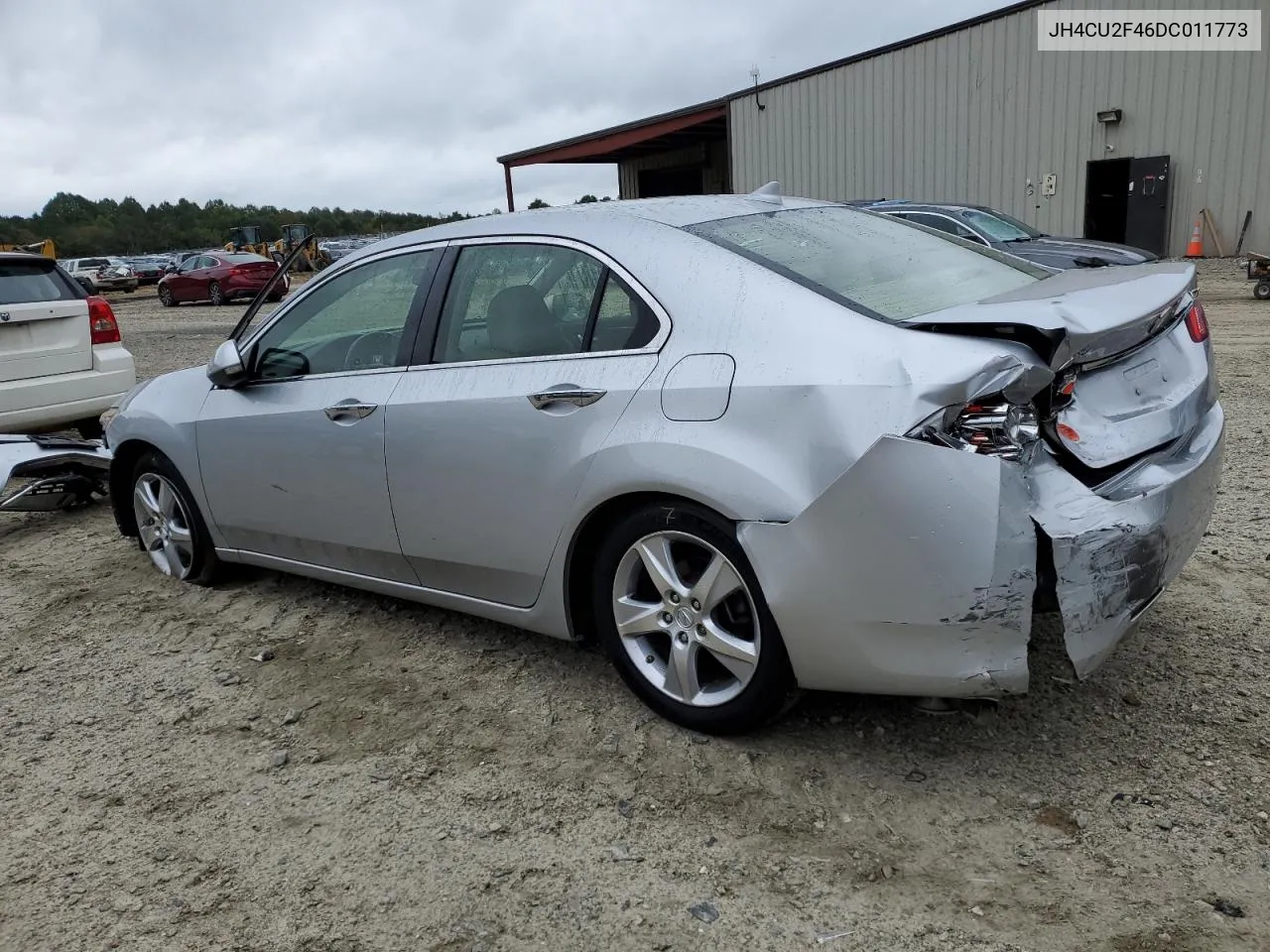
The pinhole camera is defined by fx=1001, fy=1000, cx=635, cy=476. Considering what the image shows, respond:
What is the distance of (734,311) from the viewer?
8.94 feet

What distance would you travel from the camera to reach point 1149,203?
63.1 ft

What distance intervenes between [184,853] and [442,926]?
0.81 metres

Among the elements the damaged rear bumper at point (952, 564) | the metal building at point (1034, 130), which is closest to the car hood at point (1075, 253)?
the damaged rear bumper at point (952, 564)

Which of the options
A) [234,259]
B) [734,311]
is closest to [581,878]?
[734,311]

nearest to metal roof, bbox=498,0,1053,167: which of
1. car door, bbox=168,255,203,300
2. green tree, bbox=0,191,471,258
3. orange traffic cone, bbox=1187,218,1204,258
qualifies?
orange traffic cone, bbox=1187,218,1204,258

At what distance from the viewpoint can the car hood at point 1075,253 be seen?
10.2m

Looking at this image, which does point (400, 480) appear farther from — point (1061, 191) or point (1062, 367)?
point (1061, 191)

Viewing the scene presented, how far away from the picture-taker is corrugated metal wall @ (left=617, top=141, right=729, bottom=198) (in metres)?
31.0

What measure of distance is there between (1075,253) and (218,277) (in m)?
21.9

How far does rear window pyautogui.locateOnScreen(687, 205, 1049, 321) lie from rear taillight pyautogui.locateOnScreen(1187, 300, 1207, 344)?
1.54 ft

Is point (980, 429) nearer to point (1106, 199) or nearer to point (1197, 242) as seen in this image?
point (1197, 242)

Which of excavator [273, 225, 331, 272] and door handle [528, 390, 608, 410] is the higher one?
excavator [273, 225, 331, 272]

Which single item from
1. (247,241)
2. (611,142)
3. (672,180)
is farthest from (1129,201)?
(247,241)

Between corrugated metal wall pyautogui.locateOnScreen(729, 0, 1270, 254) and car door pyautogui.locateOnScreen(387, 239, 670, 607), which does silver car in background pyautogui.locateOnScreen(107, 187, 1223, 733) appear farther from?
corrugated metal wall pyautogui.locateOnScreen(729, 0, 1270, 254)
